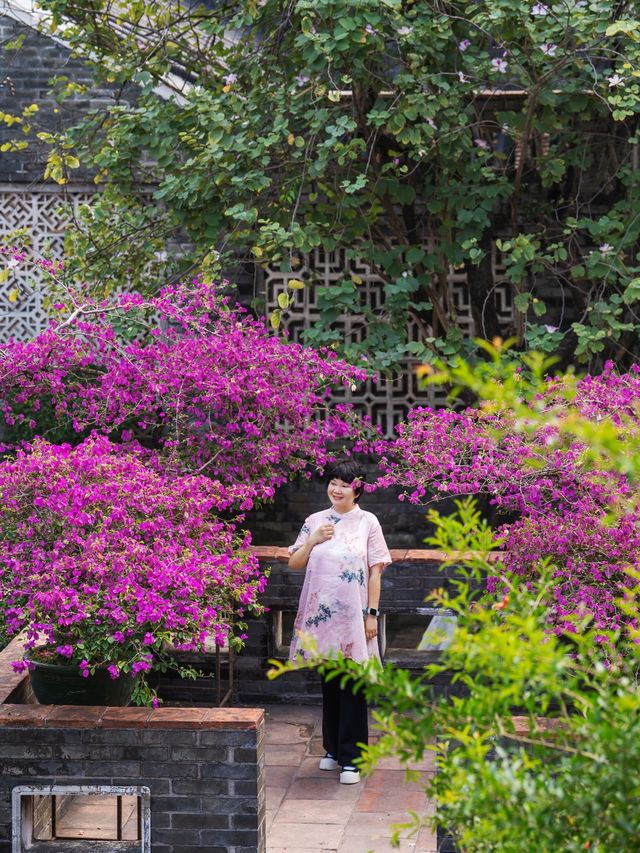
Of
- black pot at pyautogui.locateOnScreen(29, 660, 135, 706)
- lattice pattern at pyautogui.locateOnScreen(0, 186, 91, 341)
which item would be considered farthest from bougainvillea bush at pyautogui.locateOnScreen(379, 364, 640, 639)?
lattice pattern at pyautogui.locateOnScreen(0, 186, 91, 341)

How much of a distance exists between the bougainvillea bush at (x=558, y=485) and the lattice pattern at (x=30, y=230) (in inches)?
172

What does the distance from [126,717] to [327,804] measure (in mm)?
1371

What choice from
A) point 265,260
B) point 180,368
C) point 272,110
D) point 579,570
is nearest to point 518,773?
point 579,570

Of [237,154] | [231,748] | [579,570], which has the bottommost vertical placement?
[231,748]

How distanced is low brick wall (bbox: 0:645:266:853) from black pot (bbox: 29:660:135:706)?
26 centimetres

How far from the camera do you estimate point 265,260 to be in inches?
309

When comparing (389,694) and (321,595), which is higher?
(389,694)

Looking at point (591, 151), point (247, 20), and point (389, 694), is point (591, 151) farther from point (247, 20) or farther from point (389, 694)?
point (389, 694)

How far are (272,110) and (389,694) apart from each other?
610cm

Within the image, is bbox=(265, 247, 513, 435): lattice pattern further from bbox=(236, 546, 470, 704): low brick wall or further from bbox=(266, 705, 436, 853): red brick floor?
bbox=(266, 705, 436, 853): red brick floor

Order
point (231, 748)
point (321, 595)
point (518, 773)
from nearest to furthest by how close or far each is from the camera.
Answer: point (518, 773), point (231, 748), point (321, 595)

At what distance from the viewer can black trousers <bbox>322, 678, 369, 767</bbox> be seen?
586 cm

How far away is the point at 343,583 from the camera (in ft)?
19.4

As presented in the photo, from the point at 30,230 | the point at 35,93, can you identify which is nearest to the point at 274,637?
the point at 30,230
